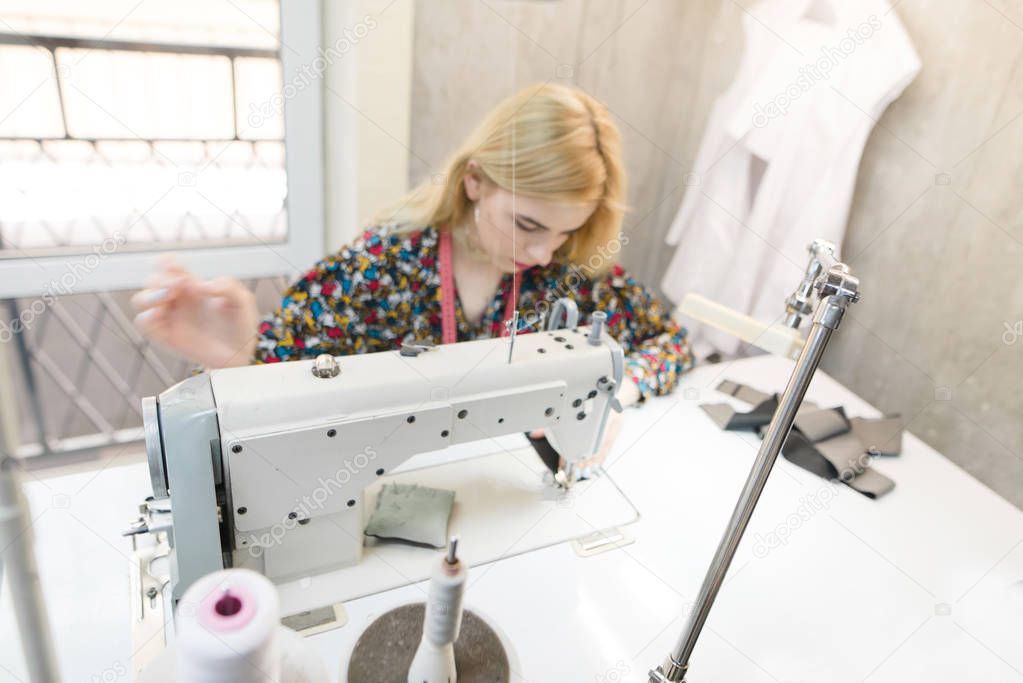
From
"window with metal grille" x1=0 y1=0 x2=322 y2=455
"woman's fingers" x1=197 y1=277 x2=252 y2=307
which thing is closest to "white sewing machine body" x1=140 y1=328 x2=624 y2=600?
"woman's fingers" x1=197 y1=277 x2=252 y2=307

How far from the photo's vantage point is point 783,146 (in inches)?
66.2

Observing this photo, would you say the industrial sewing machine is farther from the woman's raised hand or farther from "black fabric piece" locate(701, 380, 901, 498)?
"black fabric piece" locate(701, 380, 901, 498)

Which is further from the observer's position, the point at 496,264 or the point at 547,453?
the point at 496,264

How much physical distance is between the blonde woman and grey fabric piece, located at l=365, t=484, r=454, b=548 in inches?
11.4

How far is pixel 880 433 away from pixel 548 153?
0.92 meters

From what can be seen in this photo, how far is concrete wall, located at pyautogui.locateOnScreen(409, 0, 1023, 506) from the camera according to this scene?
4.47 ft

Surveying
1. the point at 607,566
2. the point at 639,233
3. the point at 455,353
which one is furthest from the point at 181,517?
the point at 639,233

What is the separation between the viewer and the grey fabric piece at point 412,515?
3.11 ft

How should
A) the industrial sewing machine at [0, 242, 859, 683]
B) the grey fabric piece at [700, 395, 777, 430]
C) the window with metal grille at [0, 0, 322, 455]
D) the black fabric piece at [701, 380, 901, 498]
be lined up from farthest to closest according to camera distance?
the window with metal grille at [0, 0, 322, 455] < the grey fabric piece at [700, 395, 777, 430] < the black fabric piece at [701, 380, 901, 498] < the industrial sewing machine at [0, 242, 859, 683]

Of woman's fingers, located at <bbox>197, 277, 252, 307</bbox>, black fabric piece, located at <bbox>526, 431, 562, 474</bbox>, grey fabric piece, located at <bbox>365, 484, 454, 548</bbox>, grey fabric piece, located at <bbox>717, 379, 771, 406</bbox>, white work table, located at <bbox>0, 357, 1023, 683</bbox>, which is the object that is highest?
woman's fingers, located at <bbox>197, 277, 252, 307</bbox>

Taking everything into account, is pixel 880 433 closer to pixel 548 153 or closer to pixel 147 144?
pixel 548 153

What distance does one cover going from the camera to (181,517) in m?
0.74

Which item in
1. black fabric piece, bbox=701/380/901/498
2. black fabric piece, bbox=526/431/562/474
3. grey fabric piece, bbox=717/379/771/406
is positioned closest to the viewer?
black fabric piece, bbox=526/431/562/474

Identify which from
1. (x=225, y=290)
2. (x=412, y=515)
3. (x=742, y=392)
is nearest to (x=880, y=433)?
(x=742, y=392)
